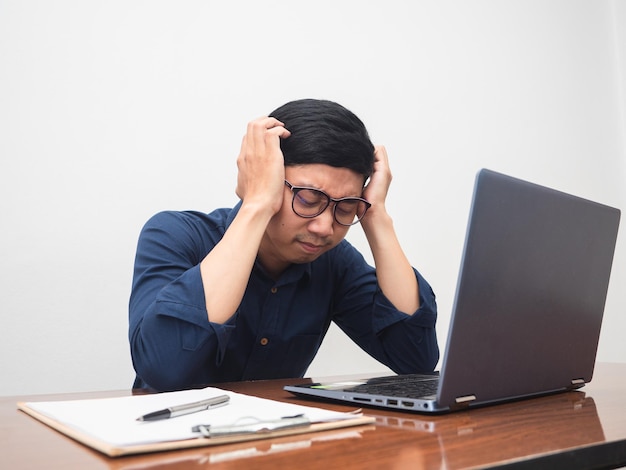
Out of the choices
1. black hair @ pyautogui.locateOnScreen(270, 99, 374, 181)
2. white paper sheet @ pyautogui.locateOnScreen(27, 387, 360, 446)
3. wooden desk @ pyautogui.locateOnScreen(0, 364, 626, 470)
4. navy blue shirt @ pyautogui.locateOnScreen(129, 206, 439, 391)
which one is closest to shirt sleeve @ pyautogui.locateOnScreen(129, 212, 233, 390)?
navy blue shirt @ pyautogui.locateOnScreen(129, 206, 439, 391)

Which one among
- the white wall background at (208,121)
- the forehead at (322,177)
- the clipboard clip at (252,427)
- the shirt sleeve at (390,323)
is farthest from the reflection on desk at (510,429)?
the white wall background at (208,121)

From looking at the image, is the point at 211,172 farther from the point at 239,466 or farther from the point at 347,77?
the point at 239,466

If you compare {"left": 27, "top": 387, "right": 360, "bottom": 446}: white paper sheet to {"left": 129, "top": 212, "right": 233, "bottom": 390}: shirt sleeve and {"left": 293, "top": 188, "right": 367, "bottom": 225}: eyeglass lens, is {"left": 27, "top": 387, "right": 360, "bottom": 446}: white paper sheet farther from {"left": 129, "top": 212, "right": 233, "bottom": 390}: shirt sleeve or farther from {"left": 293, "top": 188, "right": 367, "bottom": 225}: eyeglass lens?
{"left": 293, "top": 188, "right": 367, "bottom": 225}: eyeglass lens

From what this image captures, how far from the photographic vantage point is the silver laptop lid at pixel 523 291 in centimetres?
67

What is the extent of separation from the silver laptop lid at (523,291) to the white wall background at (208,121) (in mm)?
1203

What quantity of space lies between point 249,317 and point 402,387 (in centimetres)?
48

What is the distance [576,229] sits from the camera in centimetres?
80

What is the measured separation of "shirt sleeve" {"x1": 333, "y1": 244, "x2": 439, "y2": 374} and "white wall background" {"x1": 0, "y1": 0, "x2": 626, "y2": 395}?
59 cm

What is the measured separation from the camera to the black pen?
61cm

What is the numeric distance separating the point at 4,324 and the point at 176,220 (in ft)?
2.06

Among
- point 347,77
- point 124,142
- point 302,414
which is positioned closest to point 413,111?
point 347,77

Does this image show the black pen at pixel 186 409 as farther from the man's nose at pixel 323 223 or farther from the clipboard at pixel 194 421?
the man's nose at pixel 323 223

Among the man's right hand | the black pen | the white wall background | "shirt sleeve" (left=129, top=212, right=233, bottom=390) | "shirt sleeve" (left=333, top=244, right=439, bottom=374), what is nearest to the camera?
the black pen

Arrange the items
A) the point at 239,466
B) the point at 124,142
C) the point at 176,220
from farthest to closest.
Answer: the point at 124,142 → the point at 176,220 → the point at 239,466
